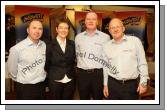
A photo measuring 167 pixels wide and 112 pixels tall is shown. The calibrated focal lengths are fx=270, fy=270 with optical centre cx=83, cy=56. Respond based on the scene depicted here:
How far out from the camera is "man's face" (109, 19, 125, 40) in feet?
7.36

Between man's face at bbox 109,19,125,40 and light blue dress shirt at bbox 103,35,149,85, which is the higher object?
man's face at bbox 109,19,125,40

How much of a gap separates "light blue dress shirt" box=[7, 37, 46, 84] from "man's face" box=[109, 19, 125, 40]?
0.58 m

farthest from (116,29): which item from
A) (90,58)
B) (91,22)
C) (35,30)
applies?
(35,30)

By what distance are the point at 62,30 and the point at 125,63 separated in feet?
1.93

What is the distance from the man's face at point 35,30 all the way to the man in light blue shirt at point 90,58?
1.02 feet

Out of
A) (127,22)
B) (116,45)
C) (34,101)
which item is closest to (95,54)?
(116,45)

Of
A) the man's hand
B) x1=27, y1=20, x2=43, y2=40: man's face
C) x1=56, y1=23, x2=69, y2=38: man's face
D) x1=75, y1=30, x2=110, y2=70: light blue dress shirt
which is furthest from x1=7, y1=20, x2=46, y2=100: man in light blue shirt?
the man's hand

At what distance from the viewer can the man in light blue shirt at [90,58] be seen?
227 centimetres

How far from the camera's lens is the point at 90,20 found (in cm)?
227

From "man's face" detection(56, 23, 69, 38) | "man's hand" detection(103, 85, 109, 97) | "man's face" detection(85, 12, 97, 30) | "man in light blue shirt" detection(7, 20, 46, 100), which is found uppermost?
"man's face" detection(85, 12, 97, 30)

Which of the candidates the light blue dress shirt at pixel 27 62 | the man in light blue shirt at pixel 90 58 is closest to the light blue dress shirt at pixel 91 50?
the man in light blue shirt at pixel 90 58

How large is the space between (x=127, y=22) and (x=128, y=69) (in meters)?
0.39

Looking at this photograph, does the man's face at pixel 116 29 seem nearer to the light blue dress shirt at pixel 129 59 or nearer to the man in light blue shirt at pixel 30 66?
the light blue dress shirt at pixel 129 59

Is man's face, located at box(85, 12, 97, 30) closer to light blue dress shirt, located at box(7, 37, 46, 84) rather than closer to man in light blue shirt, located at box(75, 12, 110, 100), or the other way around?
man in light blue shirt, located at box(75, 12, 110, 100)
